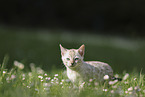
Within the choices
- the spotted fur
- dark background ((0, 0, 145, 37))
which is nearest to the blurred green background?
dark background ((0, 0, 145, 37))

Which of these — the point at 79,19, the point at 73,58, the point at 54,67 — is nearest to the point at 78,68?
the point at 73,58

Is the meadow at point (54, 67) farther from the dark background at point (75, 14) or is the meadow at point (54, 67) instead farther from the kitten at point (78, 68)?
the dark background at point (75, 14)

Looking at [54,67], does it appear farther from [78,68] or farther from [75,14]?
[75,14]

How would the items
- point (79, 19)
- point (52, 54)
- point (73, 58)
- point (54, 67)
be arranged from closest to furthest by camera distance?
point (73, 58), point (54, 67), point (52, 54), point (79, 19)

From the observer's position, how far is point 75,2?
18469mm

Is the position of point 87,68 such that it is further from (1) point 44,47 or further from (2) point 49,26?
(2) point 49,26

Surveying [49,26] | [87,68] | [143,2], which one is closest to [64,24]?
[49,26]

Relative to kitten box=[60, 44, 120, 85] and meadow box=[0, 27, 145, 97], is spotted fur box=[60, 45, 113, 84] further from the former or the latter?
meadow box=[0, 27, 145, 97]

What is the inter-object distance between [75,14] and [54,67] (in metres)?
13.2

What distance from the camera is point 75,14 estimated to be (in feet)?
60.5

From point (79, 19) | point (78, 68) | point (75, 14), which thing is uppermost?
point (75, 14)

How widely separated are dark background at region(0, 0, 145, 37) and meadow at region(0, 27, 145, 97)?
4.00 feet

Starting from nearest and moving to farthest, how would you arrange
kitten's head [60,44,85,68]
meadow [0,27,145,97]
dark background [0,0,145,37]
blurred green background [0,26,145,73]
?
meadow [0,27,145,97]
kitten's head [60,44,85,68]
blurred green background [0,26,145,73]
dark background [0,0,145,37]

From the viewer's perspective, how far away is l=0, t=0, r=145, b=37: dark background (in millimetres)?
Result: 17297
